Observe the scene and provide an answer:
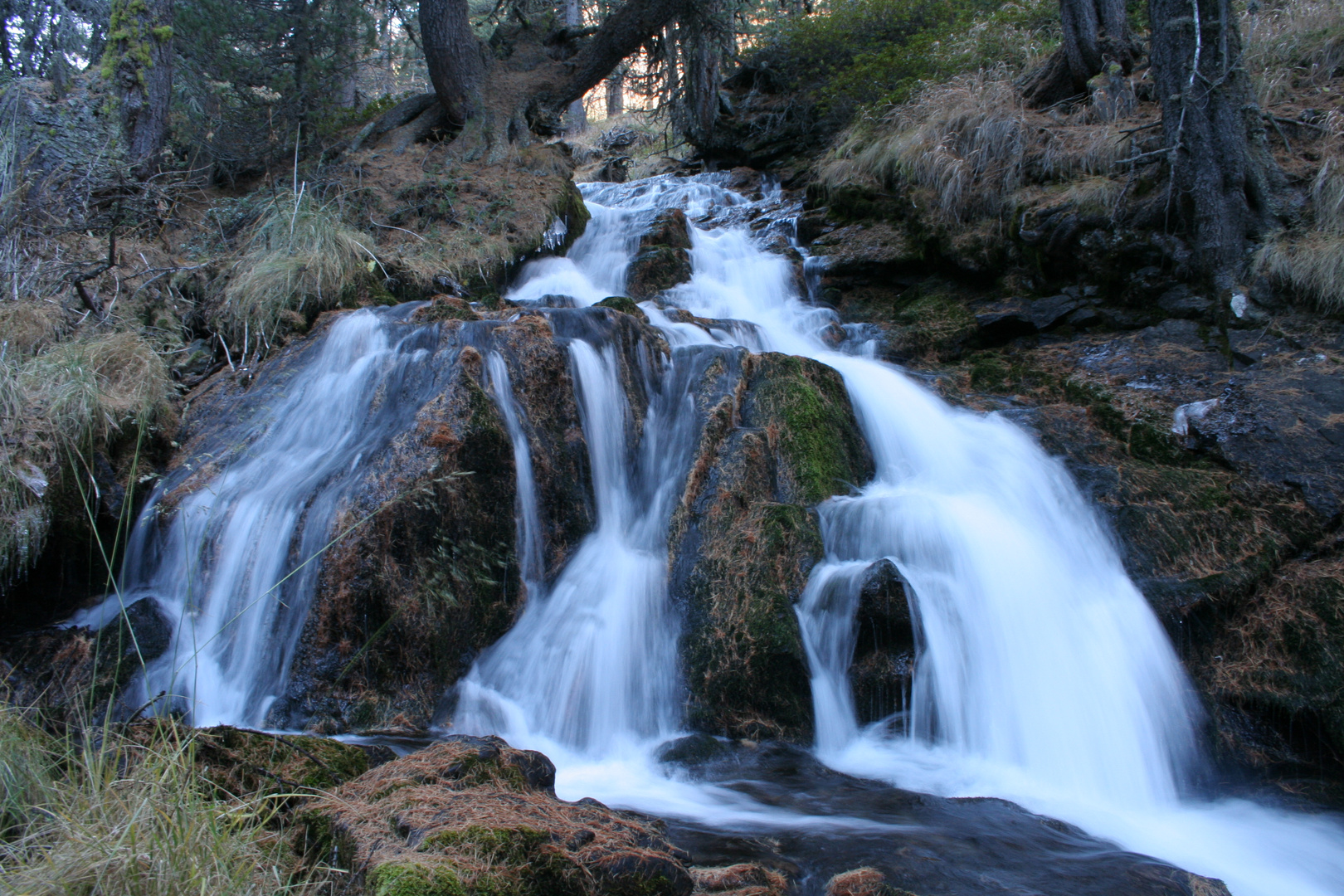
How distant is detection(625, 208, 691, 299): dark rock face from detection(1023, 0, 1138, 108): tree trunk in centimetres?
459

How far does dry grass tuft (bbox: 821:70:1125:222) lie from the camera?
799cm

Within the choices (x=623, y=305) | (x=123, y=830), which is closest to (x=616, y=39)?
(x=623, y=305)

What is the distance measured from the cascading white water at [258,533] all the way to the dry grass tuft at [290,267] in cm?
111

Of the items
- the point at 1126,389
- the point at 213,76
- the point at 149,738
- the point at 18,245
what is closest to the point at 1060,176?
the point at 1126,389

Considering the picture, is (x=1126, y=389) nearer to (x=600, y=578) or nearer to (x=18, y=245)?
(x=600, y=578)

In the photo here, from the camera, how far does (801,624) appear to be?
448 centimetres

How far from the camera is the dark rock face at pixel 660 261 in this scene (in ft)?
30.9

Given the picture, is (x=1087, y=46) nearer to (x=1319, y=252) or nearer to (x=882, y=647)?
(x=1319, y=252)

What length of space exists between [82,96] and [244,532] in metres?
6.33

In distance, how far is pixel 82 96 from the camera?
25.9 ft

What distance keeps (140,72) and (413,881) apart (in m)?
9.58

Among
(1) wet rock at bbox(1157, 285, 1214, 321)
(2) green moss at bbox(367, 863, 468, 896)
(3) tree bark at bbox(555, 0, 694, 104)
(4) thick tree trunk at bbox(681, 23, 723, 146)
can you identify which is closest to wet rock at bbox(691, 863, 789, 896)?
(2) green moss at bbox(367, 863, 468, 896)

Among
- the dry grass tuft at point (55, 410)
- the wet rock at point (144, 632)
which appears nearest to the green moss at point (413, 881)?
the wet rock at point (144, 632)

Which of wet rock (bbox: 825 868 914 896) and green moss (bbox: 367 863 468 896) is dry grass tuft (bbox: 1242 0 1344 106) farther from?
green moss (bbox: 367 863 468 896)
